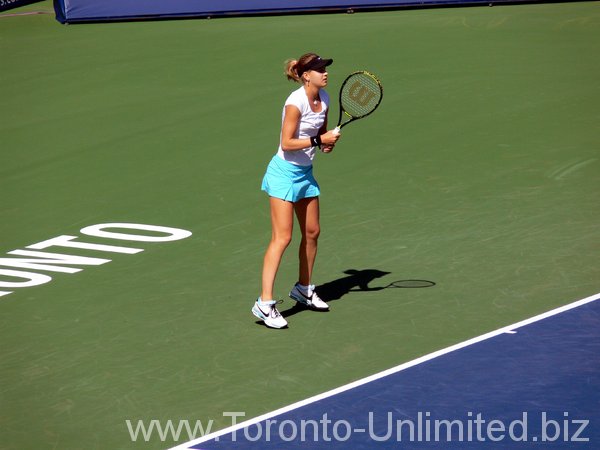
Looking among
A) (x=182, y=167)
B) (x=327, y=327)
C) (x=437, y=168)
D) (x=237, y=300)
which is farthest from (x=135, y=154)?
(x=327, y=327)

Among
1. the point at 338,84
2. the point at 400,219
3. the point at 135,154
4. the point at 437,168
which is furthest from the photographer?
the point at 338,84

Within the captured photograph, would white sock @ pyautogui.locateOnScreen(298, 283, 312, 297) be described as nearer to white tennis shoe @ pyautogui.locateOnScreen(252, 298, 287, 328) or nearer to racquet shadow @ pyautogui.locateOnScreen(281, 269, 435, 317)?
racquet shadow @ pyautogui.locateOnScreen(281, 269, 435, 317)

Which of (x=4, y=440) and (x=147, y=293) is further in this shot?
(x=147, y=293)

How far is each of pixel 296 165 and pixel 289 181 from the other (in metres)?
0.15

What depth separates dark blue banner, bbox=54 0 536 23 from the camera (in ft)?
74.2

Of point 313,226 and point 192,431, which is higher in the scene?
point 313,226

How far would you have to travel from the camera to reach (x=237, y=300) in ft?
35.7

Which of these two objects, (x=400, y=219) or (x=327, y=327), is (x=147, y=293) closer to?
(x=327, y=327)

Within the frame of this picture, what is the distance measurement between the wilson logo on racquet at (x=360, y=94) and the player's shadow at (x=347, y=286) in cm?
163

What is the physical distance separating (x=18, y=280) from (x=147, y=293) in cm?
151

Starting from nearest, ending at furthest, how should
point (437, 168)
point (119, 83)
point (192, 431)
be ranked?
point (192, 431) < point (437, 168) < point (119, 83)

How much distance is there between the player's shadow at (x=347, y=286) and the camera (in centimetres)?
1084

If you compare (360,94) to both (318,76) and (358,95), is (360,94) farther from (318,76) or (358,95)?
(318,76)

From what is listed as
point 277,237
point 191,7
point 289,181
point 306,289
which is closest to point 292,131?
point 289,181
